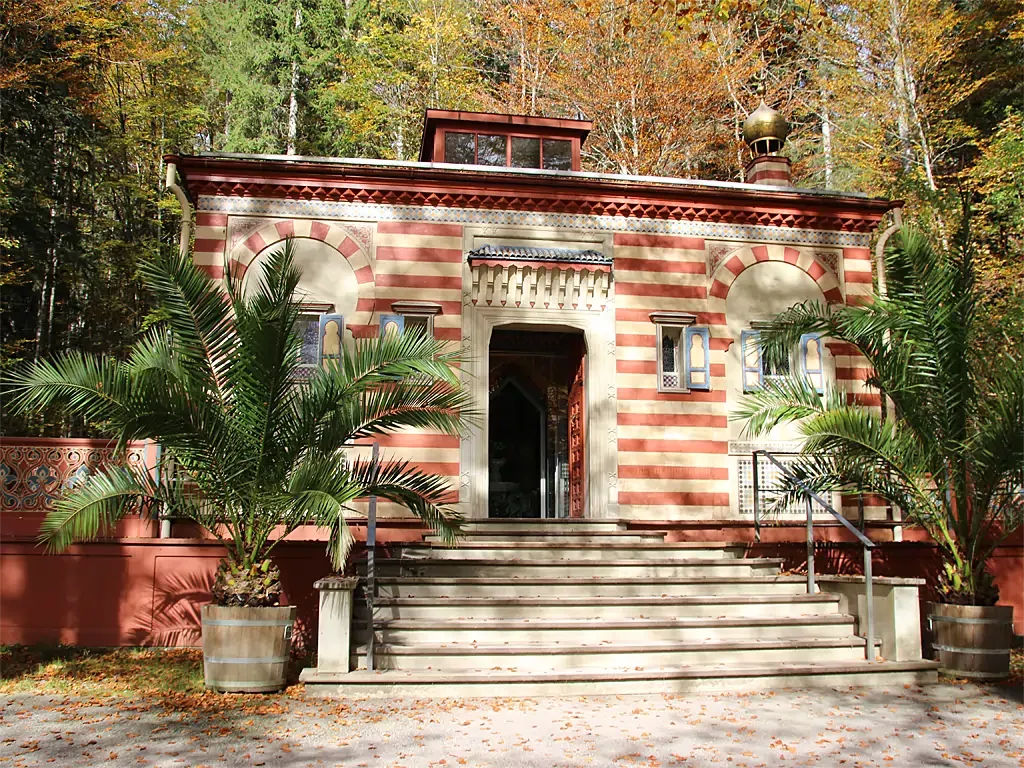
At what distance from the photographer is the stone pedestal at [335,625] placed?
25.7 feet

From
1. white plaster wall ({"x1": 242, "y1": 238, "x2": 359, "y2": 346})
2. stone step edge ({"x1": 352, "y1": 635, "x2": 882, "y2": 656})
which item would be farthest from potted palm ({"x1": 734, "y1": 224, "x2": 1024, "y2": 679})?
white plaster wall ({"x1": 242, "y1": 238, "x2": 359, "y2": 346})

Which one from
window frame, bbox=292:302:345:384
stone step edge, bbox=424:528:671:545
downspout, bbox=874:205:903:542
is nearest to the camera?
stone step edge, bbox=424:528:671:545

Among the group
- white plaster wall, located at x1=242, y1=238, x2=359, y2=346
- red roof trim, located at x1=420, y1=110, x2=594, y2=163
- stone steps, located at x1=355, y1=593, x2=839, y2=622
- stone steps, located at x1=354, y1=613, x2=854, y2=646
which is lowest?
stone steps, located at x1=354, y1=613, x2=854, y2=646

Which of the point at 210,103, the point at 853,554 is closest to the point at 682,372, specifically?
the point at 853,554

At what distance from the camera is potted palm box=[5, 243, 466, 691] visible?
308 inches

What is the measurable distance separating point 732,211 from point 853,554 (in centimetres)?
511

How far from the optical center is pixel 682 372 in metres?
12.4

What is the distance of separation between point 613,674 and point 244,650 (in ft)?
10.8

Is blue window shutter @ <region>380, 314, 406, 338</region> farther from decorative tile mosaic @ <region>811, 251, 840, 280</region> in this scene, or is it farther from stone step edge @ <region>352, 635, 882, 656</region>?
decorative tile mosaic @ <region>811, 251, 840, 280</region>

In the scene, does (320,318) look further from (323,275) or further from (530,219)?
(530,219)

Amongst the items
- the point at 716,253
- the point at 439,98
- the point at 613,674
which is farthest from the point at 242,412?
the point at 439,98

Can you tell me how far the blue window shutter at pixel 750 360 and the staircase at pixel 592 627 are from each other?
2.99 metres

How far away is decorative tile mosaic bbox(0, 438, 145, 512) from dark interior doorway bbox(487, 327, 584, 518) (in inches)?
233

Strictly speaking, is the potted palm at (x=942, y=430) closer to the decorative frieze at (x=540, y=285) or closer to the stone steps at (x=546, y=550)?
the stone steps at (x=546, y=550)
